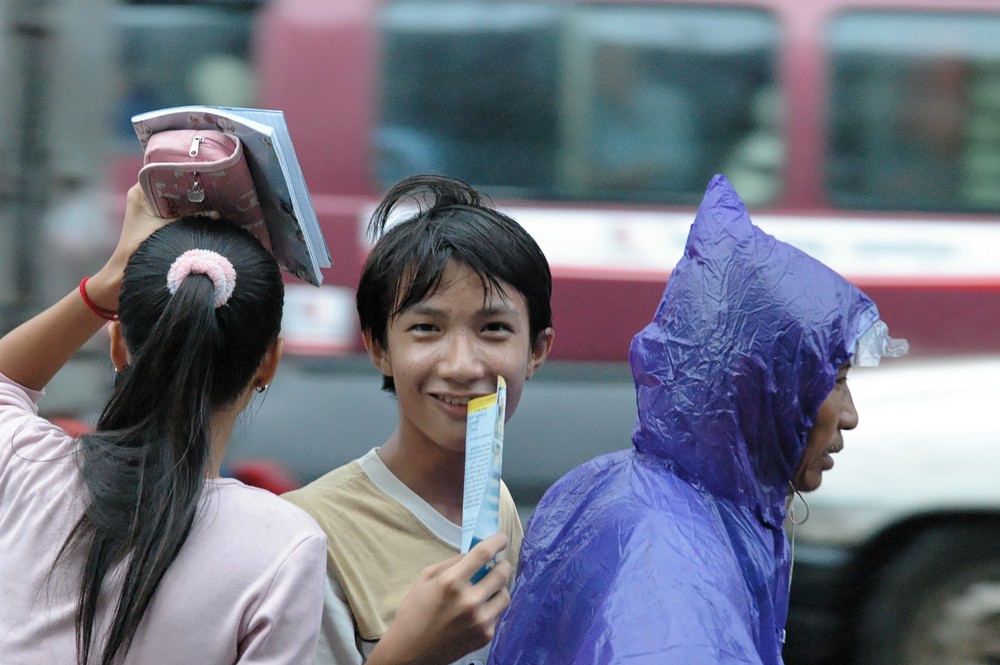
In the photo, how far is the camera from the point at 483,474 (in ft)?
5.25

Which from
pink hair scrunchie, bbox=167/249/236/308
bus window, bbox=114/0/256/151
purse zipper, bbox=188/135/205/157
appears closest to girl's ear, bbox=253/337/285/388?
pink hair scrunchie, bbox=167/249/236/308

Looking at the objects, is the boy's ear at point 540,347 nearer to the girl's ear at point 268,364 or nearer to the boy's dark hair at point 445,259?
the boy's dark hair at point 445,259

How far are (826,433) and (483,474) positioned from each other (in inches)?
21.0

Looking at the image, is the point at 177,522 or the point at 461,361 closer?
the point at 177,522

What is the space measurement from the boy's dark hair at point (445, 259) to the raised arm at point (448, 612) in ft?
1.64

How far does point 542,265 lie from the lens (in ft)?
6.96

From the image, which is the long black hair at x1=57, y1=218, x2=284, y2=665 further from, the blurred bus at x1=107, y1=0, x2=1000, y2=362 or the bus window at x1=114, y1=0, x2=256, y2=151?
the bus window at x1=114, y1=0, x2=256, y2=151

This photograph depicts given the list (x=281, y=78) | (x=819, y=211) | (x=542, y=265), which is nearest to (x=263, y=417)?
(x=281, y=78)

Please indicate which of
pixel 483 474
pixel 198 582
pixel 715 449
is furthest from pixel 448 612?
pixel 715 449

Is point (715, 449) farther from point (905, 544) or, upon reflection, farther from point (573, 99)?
point (573, 99)

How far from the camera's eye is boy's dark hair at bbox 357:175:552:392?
2.01 m

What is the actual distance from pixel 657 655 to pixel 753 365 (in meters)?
0.43

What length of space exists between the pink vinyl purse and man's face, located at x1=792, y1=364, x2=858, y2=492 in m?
0.82

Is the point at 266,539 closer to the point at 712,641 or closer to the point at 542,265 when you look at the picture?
the point at 712,641
